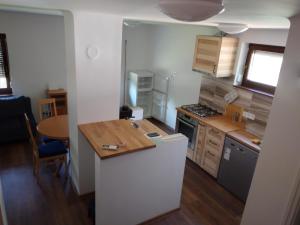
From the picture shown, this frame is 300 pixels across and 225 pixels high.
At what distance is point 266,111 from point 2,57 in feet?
16.2

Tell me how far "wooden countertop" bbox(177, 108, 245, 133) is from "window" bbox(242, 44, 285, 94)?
0.65m

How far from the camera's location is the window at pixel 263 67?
3582 millimetres

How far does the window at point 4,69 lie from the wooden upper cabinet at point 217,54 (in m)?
3.73

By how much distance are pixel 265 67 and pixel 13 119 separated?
15.3ft

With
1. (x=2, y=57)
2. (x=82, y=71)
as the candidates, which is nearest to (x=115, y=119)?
(x=82, y=71)

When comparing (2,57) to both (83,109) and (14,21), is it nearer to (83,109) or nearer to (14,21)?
(14,21)

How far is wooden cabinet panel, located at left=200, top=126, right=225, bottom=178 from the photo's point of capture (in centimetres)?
373

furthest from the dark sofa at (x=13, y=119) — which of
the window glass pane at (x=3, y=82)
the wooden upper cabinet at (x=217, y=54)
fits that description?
the wooden upper cabinet at (x=217, y=54)

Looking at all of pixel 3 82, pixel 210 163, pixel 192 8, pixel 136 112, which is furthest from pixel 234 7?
pixel 3 82

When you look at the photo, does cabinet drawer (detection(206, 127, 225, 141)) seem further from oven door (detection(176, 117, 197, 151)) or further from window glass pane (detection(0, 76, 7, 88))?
window glass pane (detection(0, 76, 7, 88))

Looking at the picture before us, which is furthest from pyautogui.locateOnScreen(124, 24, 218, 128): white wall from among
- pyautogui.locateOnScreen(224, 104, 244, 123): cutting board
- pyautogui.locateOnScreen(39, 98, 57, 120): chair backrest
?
pyautogui.locateOnScreen(39, 98, 57, 120): chair backrest

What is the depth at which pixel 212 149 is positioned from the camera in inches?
153

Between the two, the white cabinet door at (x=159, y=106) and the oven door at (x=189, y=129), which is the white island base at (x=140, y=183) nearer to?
the oven door at (x=189, y=129)

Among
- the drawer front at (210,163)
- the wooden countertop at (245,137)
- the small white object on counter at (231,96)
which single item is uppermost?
the small white object on counter at (231,96)
